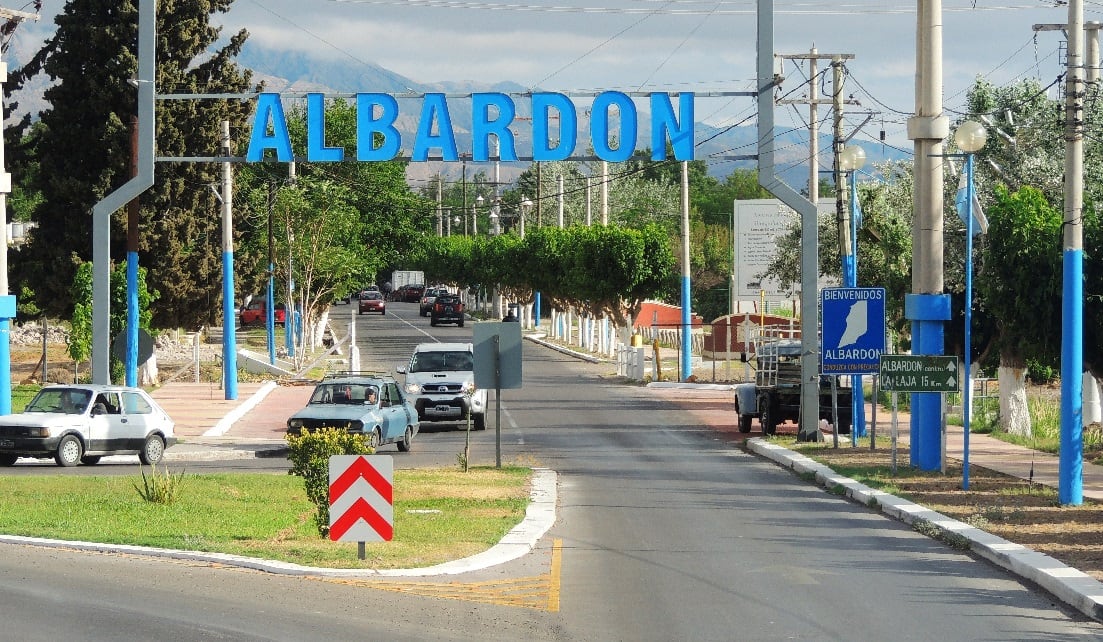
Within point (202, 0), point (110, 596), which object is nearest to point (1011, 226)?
point (110, 596)

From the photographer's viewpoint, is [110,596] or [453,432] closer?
[110,596]

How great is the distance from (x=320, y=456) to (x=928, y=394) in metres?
11.4

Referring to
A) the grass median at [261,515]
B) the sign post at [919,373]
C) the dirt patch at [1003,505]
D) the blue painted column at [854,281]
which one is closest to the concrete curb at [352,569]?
the grass median at [261,515]

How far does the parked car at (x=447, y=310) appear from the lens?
92812 mm

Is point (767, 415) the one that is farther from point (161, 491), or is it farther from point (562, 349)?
point (562, 349)

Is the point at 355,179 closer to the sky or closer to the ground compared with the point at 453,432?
closer to the sky

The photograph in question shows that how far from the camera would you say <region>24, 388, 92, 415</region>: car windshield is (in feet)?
93.0

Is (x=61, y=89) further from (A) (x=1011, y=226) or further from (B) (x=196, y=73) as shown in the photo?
(A) (x=1011, y=226)

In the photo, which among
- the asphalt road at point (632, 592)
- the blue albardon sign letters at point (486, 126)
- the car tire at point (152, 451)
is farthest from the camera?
the blue albardon sign letters at point (486, 126)

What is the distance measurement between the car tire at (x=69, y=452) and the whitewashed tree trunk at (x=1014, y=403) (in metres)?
19.1

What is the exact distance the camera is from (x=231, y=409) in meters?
41.4

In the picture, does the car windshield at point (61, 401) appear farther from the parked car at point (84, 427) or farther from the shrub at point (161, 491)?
the shrub at point (161, 491)

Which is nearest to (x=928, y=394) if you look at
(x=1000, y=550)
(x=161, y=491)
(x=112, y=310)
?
(x=1000, y=550)

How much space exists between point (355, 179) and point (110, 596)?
96.7 meters
